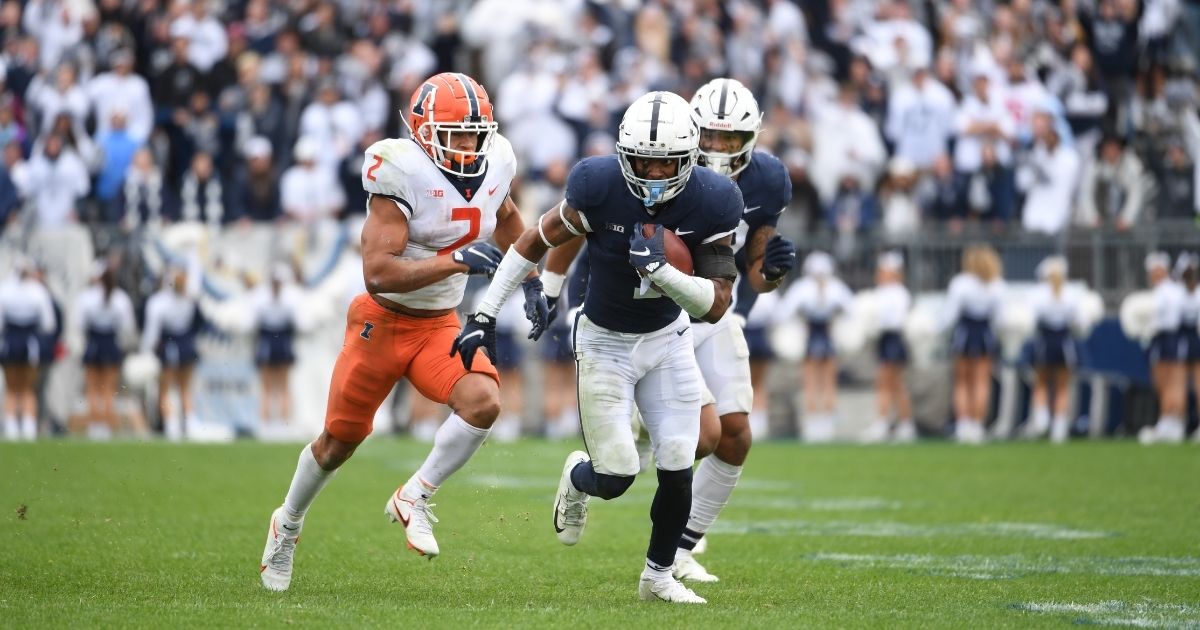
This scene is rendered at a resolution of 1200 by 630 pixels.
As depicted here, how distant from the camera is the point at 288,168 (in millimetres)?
16500

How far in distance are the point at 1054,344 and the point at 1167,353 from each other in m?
0.99

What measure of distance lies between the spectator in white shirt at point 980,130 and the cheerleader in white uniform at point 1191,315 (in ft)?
6.55

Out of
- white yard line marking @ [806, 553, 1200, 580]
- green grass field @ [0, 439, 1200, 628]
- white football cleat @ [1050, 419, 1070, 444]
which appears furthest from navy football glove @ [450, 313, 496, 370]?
white football cleat @ [1050, 419, 1070, 444]

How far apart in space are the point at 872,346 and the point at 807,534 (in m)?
7.28

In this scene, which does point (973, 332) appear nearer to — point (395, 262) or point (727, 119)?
point (727, 119)

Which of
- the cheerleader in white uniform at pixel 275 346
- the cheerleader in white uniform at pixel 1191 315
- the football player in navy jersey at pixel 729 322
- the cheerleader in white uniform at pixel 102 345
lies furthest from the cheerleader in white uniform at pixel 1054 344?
the football player in navy jersey at pixel 729 322

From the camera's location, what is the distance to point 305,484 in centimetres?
657

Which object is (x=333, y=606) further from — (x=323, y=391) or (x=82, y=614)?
(x=323, y=391)

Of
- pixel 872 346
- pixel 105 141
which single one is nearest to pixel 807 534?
pixel 872 346

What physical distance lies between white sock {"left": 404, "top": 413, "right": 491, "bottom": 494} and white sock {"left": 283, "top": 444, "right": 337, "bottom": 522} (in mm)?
346

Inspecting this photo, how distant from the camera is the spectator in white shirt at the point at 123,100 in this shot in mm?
16328

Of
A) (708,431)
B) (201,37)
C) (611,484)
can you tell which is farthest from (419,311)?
(201,37)

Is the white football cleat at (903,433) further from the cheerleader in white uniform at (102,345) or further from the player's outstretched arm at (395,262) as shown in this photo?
the player's outstretched arm at (395,262)

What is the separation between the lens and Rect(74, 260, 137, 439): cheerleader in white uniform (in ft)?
49.8
